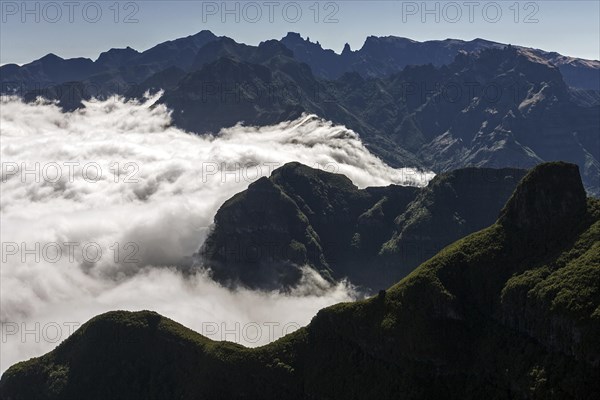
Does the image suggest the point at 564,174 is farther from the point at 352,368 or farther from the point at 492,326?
the point at 352,368

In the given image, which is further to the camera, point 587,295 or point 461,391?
point 461,391

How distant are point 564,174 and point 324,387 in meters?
105

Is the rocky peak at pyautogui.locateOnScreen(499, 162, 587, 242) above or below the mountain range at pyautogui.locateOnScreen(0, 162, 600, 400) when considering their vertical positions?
above

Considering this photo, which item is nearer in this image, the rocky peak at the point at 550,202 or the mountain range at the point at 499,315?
the mountain range at the point at 499,315

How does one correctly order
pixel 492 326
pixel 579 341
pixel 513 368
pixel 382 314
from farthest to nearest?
pixel 382 314
pixel 492 326
pixel 513 368
pixel 579 341

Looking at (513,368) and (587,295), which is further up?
(587,295)

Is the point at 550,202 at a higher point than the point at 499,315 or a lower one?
higher

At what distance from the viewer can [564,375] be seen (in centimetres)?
15000

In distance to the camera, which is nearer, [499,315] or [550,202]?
[499,315]

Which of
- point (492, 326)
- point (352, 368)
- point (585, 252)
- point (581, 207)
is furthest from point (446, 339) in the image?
point (581, 207)

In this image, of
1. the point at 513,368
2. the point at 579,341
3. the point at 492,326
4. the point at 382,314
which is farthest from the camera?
the point at 382,314

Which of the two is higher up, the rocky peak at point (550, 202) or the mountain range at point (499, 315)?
the rocky peak at point (550, 202)

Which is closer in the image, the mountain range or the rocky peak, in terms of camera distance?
the mountain range

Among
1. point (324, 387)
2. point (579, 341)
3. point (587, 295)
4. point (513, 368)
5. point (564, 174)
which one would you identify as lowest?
point (324, 387)
